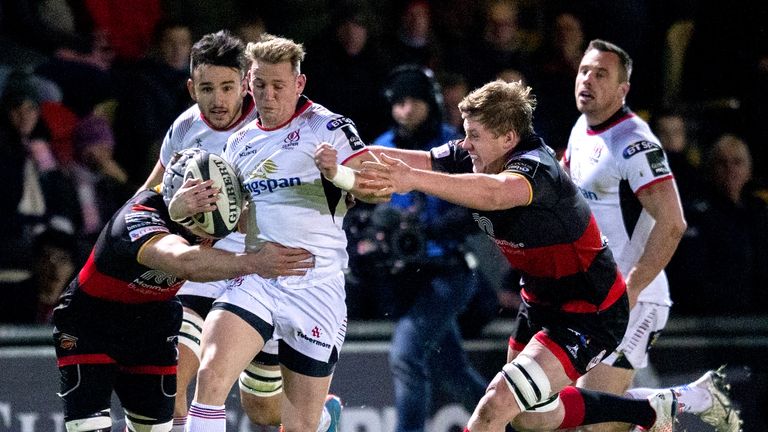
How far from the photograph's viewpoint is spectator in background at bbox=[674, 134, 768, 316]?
10000mm

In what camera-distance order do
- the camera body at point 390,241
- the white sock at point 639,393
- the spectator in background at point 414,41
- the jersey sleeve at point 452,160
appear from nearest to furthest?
the jersey sleeve at point 452,160, the white sock at point 639,393, the camera body at point 390,241, the spectator in background at point 414,41

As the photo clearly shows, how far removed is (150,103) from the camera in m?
9.88

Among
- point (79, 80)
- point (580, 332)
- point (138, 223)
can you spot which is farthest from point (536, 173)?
point (79, 80)

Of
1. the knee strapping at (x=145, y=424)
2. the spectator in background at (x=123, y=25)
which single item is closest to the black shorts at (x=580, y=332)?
the knee strapping at (x=145, y=424)

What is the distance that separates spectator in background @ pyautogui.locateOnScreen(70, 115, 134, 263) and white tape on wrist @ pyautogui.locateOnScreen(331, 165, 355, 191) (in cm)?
355

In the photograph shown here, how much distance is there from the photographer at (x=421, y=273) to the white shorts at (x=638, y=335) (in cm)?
124

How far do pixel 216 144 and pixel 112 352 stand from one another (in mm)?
1213

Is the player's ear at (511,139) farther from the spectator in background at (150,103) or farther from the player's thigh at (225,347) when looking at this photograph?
the spectator in background at (150,103)

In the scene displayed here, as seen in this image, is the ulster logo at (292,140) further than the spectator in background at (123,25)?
No

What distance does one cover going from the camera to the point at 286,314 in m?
6.89

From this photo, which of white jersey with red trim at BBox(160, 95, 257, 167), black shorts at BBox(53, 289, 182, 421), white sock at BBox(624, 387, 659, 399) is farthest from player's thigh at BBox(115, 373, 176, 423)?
white sock at BBox(624, 387, 659, 399)

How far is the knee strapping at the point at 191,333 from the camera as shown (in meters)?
7.68

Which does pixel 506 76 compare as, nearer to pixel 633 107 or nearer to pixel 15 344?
pixel 633 107

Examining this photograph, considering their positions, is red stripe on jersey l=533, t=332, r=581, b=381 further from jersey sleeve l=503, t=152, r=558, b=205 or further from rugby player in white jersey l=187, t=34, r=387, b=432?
rugby player in white jersey l=187, t=34, r=387, b=432
